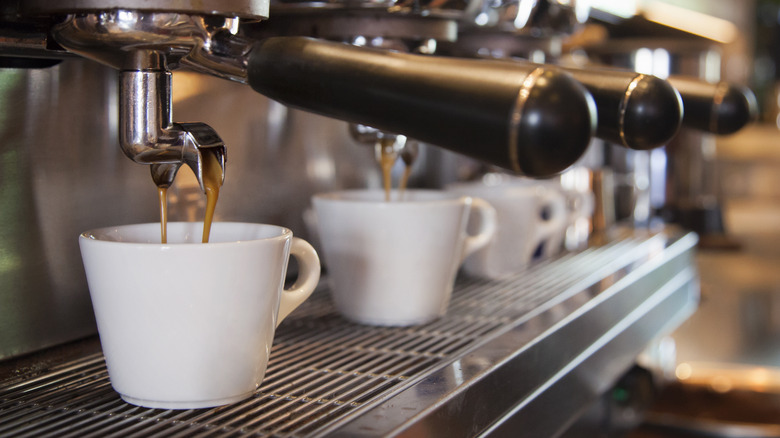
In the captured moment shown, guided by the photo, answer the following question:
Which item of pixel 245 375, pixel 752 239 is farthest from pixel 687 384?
pixel 245 375

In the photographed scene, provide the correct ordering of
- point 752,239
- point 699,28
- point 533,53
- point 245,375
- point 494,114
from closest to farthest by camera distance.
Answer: point 494,114 < point 245,375 < point 533,53 < point 699,28 < point 752,239

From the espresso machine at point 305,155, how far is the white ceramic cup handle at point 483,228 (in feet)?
0.15

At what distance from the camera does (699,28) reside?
4.50ft

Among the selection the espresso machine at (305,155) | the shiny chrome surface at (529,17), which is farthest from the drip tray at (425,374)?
the shiny chrome surface at (529,17)

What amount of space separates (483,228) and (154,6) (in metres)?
0.40

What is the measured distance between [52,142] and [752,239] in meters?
1.47

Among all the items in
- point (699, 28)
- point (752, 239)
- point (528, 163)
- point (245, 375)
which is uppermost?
point (699, 28)

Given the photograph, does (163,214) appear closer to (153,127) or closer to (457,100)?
(153,127)

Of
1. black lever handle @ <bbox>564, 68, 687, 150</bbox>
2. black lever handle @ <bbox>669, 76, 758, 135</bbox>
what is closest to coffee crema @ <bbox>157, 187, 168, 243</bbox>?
black lever handle @ <bbox>564, 68, 687, 150</bbox>

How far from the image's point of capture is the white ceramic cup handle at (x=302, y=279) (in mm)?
474

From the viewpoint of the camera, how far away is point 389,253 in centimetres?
60

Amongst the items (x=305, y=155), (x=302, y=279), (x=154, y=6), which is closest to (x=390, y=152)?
(x=305, y=155)

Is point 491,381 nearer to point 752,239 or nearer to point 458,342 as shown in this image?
point 458,342

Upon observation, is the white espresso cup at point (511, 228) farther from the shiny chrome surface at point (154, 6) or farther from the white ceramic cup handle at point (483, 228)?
the shiny chrome surface at point (154, 6)
